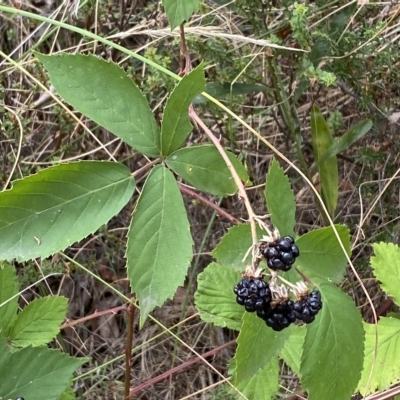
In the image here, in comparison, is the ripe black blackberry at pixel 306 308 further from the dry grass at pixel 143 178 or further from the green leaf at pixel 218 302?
the dry grass at pixel 143 178

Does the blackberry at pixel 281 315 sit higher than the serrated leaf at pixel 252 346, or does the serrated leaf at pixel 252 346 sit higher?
the blackberry at pixel 281 315

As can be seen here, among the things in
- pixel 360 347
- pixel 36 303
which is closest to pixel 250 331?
pixel 360 347

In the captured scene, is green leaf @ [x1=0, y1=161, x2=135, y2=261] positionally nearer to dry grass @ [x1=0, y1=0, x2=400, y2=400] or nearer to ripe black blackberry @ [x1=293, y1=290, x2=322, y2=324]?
ripe black blackberry @ [x1=293, y1=290, x2=322, y2=324]

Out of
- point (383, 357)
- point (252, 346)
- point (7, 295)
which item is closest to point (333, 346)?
point (252, 346)

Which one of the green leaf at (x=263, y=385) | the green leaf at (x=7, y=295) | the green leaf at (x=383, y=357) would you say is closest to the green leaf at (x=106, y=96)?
the green leaf at (x=7, y=295)

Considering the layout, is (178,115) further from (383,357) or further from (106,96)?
(383,357)
